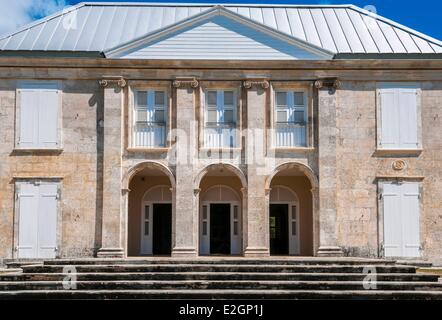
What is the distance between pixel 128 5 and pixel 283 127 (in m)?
9.45

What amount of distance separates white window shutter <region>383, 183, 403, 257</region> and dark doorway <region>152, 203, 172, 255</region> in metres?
8.32

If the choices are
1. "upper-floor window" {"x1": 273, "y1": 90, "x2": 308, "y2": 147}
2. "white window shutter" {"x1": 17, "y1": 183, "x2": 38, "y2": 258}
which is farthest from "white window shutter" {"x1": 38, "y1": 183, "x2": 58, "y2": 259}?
"upper-floor window" {"x1": 273, "y1": 90, "x2": 308, "y2": 147}

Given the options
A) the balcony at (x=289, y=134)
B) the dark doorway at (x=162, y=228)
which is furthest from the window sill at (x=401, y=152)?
the dark doorway at (x=162, y=228)

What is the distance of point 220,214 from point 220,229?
1.96 ft

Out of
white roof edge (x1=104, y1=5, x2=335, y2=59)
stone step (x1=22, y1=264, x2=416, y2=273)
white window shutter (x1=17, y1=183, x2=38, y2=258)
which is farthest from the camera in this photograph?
white roof edge (x1=104, y1=5, x2=335, y2=59)

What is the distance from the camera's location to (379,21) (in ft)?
88.2

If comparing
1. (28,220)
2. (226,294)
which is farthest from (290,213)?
(226,294)

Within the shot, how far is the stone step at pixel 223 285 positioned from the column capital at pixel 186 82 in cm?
930

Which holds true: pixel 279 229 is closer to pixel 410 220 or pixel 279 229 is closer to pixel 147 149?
pixel 410 220

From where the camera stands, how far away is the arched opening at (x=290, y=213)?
25.5 metres

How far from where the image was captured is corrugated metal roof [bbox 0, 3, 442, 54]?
→ 24.8m

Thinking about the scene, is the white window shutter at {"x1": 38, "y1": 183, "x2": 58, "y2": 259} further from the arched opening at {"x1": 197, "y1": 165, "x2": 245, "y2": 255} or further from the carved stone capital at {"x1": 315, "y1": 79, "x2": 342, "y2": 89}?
the carved stone capital at {"x1": 315, "y1": 79, "x2": 342, "y2": 89}

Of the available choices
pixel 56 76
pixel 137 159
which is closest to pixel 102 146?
pixel 137 159

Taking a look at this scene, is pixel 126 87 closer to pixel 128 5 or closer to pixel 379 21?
pixel 128 5
